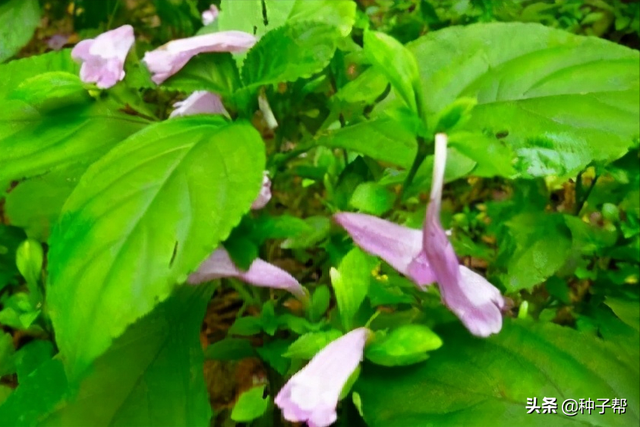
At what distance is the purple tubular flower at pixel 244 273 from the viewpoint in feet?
1.51

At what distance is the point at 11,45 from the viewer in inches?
35.3

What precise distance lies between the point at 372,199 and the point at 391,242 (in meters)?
0.04

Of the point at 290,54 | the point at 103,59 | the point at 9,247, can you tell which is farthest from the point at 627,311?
the point at 9,247

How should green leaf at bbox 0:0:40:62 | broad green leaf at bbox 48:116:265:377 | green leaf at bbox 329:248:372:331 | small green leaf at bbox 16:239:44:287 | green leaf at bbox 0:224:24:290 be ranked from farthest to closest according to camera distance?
green leaf at bbox 0:0:40:62, green leaf at bbox 0:224:24:290, small green leaf at bbox 16:239:44:287, green leaf at bbox 329:248:372:331, broad green leaf at bbox 48:116:265:377

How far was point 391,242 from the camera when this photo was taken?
0.43 m

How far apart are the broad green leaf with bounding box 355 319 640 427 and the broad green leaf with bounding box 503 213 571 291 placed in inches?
5.4

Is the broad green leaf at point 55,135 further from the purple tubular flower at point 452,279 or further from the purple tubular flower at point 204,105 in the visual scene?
the purple tubular flower at point 452,279

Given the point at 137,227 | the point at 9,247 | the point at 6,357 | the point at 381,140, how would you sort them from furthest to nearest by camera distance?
1. the point at 9,247
2. the point at 6,357
3. the point at 381,140
4. the point at 137,227

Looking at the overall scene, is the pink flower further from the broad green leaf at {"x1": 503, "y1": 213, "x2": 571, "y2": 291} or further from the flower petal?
the broad green leaf at {"x1": 503, "y1": 213, "x2": 571, "y2": 291}

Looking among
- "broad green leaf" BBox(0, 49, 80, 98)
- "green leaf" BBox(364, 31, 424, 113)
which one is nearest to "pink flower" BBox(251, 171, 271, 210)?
"green leaf" BBox(364, 31, 424, 113)

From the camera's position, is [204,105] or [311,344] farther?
[204,105]

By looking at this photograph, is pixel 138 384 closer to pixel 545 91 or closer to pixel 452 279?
pixel 452 279

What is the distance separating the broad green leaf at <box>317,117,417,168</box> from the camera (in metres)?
0.45

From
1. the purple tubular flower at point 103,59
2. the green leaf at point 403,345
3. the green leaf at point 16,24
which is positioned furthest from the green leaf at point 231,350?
the green leaf at point 16,24
